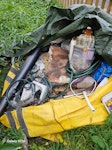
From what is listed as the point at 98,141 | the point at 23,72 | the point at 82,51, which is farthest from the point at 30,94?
the point at 98,141

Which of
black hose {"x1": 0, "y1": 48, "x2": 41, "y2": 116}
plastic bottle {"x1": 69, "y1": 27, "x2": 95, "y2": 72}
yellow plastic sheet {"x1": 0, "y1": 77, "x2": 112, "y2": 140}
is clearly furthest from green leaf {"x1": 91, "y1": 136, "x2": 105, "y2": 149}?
black hose {"x1": 0, "y1": 48, "x2": 41, "y2": 116}

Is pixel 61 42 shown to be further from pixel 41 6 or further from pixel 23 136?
pixel 41 6

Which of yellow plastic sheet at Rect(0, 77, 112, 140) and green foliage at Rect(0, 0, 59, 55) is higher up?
green foliage at Rect(0, 0, 59, 55)

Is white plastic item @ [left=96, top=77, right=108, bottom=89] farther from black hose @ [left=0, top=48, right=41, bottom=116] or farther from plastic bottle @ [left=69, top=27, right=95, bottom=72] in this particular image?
black hose @ [left=0, top=48, right=41, bottom=116]

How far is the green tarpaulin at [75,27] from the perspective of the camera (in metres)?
2.33

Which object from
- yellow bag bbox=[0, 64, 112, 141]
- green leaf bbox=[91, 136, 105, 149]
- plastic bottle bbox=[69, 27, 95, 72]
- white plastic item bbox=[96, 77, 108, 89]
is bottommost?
green leaf bbox=[91, 136, 105, 149]

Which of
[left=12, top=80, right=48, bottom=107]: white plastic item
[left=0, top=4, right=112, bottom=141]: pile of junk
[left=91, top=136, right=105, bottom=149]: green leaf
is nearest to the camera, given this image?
[left=91, top=136, right=105, bottom=149]: green leaf

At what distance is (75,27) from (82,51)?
0.26 metres

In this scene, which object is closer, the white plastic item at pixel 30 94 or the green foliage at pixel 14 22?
the green foliage at pixel 14 22

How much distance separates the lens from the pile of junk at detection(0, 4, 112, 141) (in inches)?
87.9

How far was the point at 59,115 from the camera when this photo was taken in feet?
7.13

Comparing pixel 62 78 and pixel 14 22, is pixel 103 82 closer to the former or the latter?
pixel 62 78

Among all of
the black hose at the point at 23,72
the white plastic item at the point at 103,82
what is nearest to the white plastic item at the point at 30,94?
the black hose at the point at 23,72

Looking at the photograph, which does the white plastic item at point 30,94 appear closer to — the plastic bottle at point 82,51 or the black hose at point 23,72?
the black hose at point 23,72
